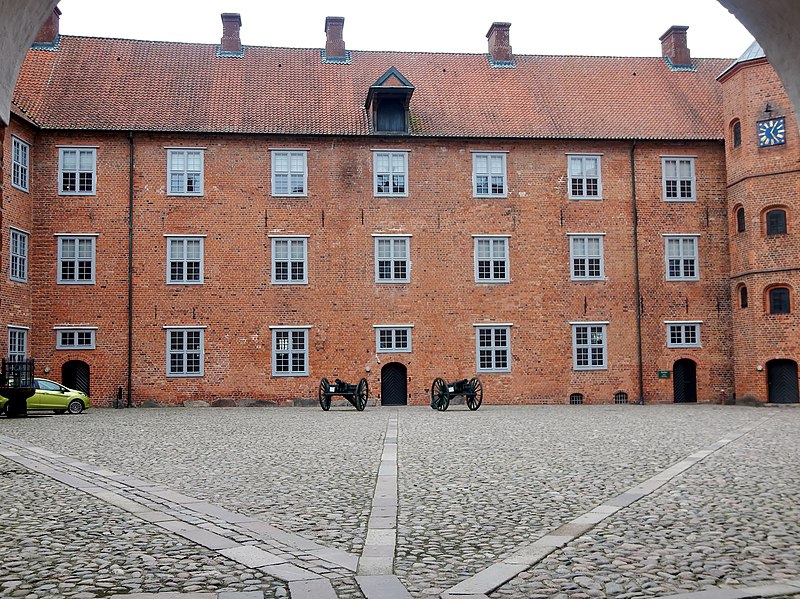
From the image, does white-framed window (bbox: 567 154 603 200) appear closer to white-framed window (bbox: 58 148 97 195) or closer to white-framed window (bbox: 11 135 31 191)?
white-framed window (bbox: 58 148 97 195)

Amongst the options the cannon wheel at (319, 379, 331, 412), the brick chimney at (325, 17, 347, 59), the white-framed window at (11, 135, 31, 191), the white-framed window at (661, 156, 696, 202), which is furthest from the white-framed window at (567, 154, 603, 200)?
the white-framed window at (11, 135, 31, 191)

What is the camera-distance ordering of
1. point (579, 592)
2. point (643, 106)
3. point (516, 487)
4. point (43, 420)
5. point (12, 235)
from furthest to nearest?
point (643, 106) < point (12, 235) < point (43, 420) < point (516, 487) < point (579, 592)

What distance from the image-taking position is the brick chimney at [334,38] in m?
36.2

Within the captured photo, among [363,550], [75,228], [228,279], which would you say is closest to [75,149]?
[75,228]

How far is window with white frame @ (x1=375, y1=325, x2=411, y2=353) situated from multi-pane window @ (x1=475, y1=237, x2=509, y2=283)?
10.9ft

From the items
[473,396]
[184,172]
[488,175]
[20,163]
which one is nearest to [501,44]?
[488,175]

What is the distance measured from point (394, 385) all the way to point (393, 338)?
1702 millimetres

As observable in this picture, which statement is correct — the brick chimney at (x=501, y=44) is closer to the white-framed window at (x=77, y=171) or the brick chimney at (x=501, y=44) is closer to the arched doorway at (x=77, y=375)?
the white-framed window at (x=77, y=171)

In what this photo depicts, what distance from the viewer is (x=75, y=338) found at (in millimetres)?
30000

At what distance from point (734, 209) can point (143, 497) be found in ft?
93.6

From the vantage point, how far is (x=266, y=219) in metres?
31.2

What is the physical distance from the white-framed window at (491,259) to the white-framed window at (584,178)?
3500 mm

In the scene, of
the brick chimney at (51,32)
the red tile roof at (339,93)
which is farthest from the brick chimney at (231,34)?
the brick chimney at (51,32)

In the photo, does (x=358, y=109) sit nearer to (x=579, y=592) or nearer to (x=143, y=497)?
(x=143, y=497)
